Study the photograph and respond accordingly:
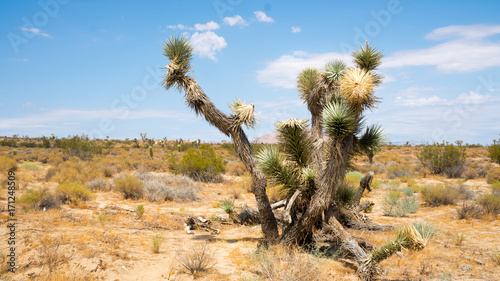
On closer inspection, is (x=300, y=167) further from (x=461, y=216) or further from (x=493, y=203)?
(x=493, y=203)

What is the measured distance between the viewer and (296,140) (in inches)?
277

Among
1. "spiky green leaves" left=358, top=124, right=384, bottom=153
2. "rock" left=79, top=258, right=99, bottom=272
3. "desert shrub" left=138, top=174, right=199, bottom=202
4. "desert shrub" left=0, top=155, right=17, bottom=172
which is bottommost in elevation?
"rock" left=79, top=258, right=99, bottom=272

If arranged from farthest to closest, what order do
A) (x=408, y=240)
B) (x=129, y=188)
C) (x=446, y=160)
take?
(x=446, y=160) → (x=129, y=188) → (x=408, y=240)

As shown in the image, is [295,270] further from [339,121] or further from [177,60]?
[177,60]

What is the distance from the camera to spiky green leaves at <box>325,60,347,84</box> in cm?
691

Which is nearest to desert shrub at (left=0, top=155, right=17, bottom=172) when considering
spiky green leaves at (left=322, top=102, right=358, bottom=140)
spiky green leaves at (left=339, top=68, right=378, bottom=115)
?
spiky green leaves at (left=322, top=102, right=358, bottom=140)

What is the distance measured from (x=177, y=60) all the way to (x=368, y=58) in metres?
4.64

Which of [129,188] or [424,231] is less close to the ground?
[424,231]

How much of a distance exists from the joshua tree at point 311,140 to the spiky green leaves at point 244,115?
0.9 inches

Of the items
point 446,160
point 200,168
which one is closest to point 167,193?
point 200,168

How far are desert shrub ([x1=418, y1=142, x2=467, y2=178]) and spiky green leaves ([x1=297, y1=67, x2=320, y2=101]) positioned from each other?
17818mm

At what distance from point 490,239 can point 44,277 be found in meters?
10.9

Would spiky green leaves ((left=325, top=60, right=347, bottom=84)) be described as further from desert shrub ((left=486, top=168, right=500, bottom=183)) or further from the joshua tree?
desert shrub ((left=486, top=168, right=500, bottom=183))

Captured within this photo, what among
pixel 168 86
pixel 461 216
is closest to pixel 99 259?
pixel 168 86
